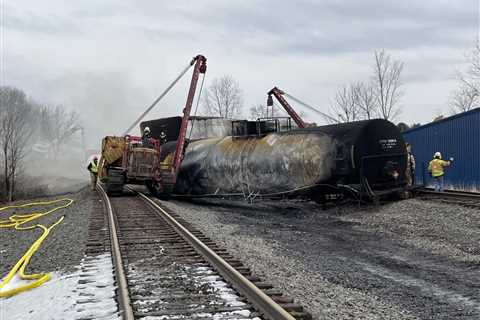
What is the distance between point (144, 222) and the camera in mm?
11055

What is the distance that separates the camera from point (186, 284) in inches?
212

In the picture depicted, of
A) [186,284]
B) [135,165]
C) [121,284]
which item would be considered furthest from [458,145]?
[121,284]

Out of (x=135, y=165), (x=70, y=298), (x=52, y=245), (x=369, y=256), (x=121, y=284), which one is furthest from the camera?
(x=135, y=165)

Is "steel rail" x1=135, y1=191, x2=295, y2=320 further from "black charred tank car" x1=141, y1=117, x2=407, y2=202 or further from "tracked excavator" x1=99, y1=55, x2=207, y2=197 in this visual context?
"tracked excavator" x1=99, y1=55, x2=207, y2=197

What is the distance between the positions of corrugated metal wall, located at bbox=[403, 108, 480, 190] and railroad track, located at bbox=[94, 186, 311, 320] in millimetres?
14233

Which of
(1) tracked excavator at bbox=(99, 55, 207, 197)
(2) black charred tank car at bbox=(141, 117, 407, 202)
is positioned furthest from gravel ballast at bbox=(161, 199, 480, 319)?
(1) tracked excavator at bbox=(99, 55, 207, 197)

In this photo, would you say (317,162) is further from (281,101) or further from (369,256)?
(281,101)

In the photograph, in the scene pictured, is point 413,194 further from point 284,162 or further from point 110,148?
point 110,148

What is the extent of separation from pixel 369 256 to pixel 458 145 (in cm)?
1370

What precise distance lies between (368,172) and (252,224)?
12.8ft

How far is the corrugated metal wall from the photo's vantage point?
18.7 m

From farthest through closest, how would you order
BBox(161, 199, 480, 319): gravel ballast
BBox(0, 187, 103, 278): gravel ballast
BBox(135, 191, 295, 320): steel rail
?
BBox(0, 187, 103, 278): gravel ballast
BBox(161, 199, 480, 319): gravel ballast
BBox(135, 191, 295, 320): steel rail

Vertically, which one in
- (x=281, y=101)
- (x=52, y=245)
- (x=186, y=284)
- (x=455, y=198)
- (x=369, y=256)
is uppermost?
(x=281, y=101)

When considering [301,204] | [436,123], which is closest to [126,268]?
[301,204]
